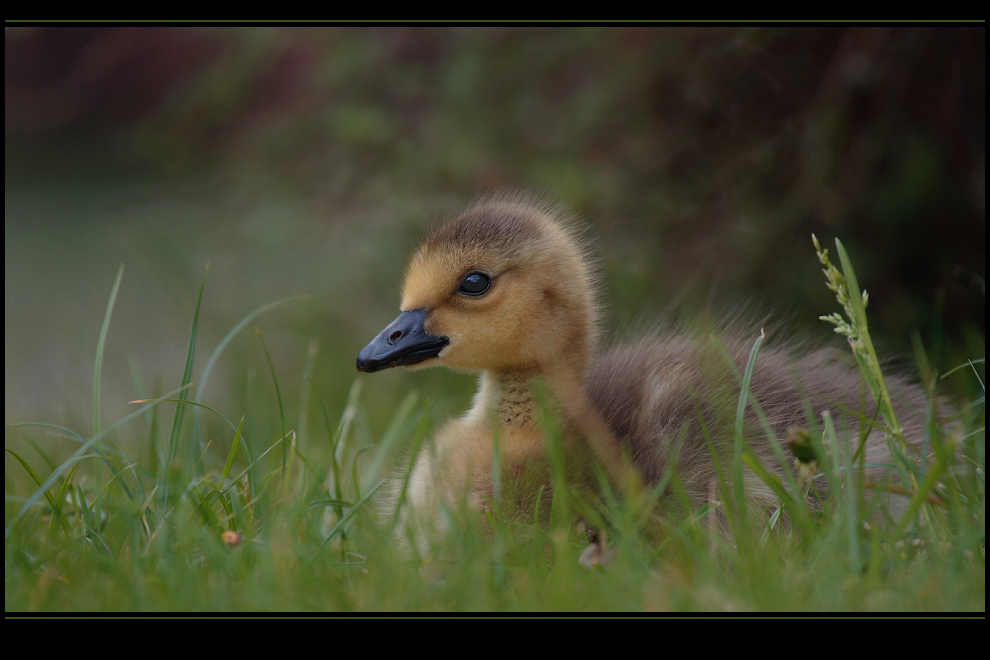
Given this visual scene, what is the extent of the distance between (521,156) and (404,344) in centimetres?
159

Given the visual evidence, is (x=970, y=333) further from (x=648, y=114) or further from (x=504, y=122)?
(x=504, y=122)

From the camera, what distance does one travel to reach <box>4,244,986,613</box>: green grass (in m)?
1.56

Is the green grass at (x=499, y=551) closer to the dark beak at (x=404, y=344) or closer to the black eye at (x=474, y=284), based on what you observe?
the dark beak at (x=404, y=344)

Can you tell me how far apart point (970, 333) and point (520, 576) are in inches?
97.6

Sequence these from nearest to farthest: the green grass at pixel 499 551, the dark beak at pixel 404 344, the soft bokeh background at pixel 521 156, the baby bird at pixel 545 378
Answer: the green grass at pixel 499 551 < the baby bird at pixel 545 378 < the dark beak at pixel 404 344 < the soft bokeh background at pixel 521 156

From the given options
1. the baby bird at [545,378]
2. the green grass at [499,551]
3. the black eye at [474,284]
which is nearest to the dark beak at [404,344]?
the baby bird at [545,378]

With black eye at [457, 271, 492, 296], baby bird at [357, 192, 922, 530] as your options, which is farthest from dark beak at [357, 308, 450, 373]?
black eye at [457, 271, 492, 296]

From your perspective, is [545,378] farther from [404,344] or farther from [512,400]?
[404,344]

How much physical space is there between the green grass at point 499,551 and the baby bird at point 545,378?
112mm

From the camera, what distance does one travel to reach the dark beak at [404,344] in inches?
90.8

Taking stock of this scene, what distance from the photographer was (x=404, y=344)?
7.68ft

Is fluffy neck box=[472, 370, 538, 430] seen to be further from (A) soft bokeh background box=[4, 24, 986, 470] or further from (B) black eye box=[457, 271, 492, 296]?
(A) soft bokeh background box=[4, 24, 986, 470]
